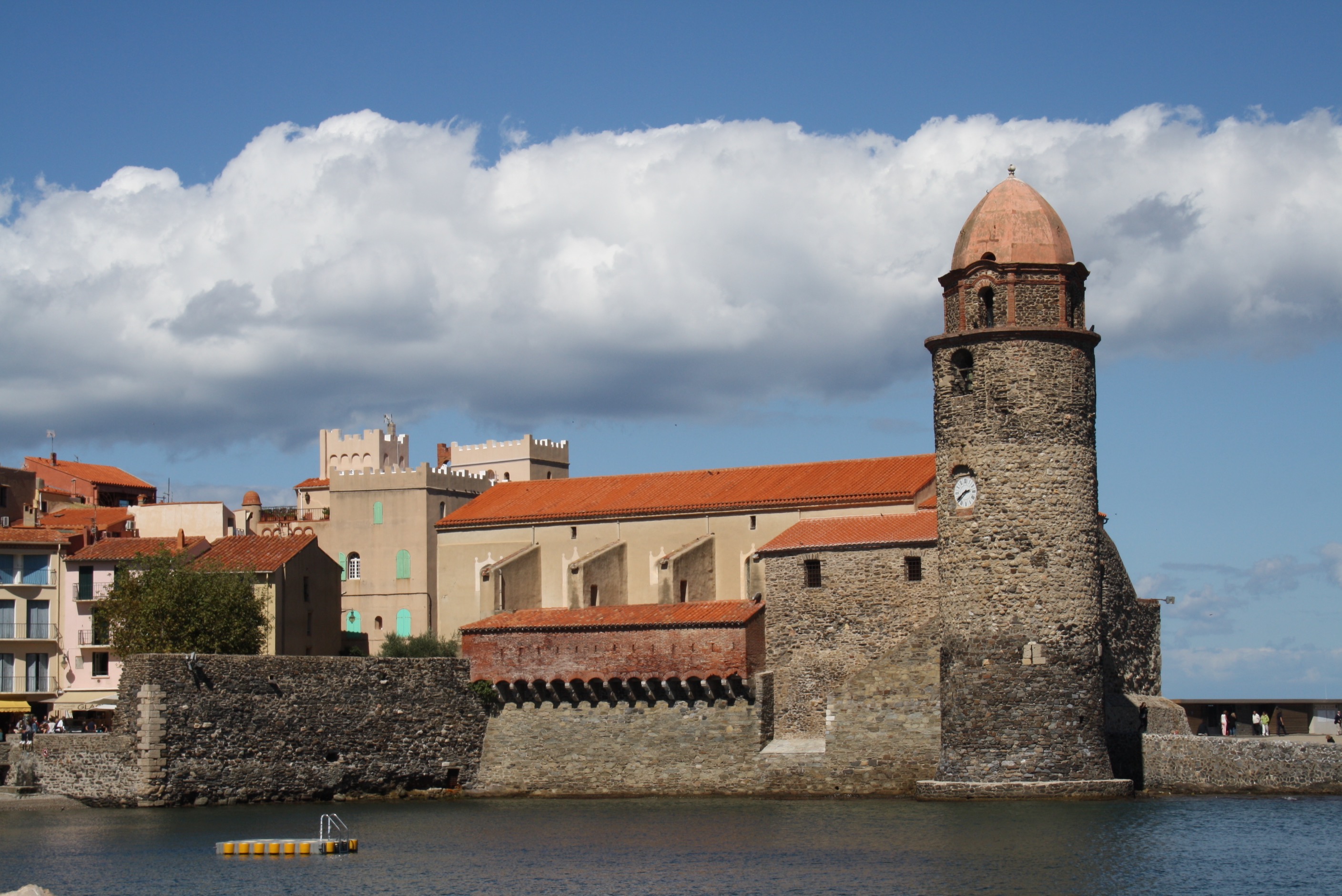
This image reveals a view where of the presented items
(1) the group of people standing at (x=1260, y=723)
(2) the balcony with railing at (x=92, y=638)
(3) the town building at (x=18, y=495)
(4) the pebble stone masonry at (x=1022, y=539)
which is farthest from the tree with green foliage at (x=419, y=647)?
(1) the group of people standing at (x=1260, y=723)

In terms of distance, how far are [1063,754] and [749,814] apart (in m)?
7.70

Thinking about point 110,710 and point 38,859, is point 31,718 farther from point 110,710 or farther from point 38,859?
point 38,859

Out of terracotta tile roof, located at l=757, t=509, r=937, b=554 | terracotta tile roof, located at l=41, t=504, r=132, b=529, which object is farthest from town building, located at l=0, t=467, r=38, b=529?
terracotta tile roof, located at l=757, t=509, r=937, b=554

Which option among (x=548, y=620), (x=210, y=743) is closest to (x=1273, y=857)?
(x=548, y=620)

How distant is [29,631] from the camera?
190 ft

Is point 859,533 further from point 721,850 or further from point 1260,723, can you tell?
point 1260,723

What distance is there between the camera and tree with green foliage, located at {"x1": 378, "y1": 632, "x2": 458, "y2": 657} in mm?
59688

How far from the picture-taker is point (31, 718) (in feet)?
180

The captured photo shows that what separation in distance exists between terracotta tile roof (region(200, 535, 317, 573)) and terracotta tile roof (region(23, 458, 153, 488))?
73.3 feet

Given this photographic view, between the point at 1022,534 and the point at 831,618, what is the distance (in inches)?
259

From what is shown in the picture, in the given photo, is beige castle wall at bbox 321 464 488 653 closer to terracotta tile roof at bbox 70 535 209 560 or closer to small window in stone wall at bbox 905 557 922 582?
terracotta tile roof at bbox 70 535 209 560

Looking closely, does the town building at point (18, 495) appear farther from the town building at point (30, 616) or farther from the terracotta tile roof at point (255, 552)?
the terracotta tile roof at point (255, 552)

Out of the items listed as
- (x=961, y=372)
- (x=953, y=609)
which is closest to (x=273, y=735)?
(x=953, y=609)

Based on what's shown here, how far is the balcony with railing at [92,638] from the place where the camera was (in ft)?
190
